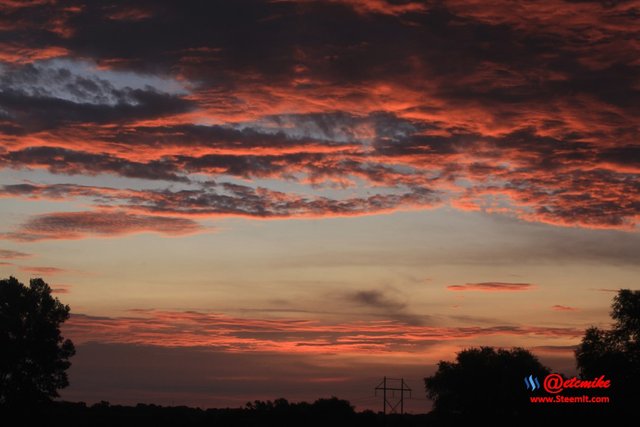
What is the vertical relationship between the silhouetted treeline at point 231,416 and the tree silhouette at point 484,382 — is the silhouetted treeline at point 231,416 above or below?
below

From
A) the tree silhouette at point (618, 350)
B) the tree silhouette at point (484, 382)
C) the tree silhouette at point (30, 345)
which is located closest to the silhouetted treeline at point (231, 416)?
the tree silhouette at point (30, 345)

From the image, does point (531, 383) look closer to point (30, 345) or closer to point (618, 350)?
point (618, 350)

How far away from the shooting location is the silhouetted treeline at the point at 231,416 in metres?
103

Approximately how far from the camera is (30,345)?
8531 cm

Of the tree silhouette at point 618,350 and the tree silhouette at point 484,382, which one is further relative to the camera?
the tree silhouette at point 484,382

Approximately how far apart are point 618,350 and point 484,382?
38.2 metres

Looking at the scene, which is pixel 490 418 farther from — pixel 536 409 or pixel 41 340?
pixel 41 340

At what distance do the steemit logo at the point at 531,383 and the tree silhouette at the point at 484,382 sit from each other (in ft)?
4.09

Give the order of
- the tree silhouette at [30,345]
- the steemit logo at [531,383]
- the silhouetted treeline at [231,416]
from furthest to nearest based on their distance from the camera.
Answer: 1. the steemit logo at [531,383]
2. the silhouetted treeline at [231,416]
3. the tree silhouette at [30,345]

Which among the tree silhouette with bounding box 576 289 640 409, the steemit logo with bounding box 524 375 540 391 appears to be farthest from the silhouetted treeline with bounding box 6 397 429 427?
the tree silhouette with bounding box 576 289 640 409

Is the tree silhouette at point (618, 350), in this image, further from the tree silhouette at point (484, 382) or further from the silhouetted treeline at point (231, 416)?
the silhouetted treeline at point (231, 416)

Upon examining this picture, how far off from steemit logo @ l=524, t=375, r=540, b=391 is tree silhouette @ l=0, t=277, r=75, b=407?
67.4m

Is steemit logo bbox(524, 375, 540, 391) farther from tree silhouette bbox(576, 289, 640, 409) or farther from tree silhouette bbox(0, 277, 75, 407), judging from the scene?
tree silhouette bbox(0, 277, 75, 407)

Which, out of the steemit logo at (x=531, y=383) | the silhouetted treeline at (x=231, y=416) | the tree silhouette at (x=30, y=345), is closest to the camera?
the tree silhouette at (x=30, y=345)
